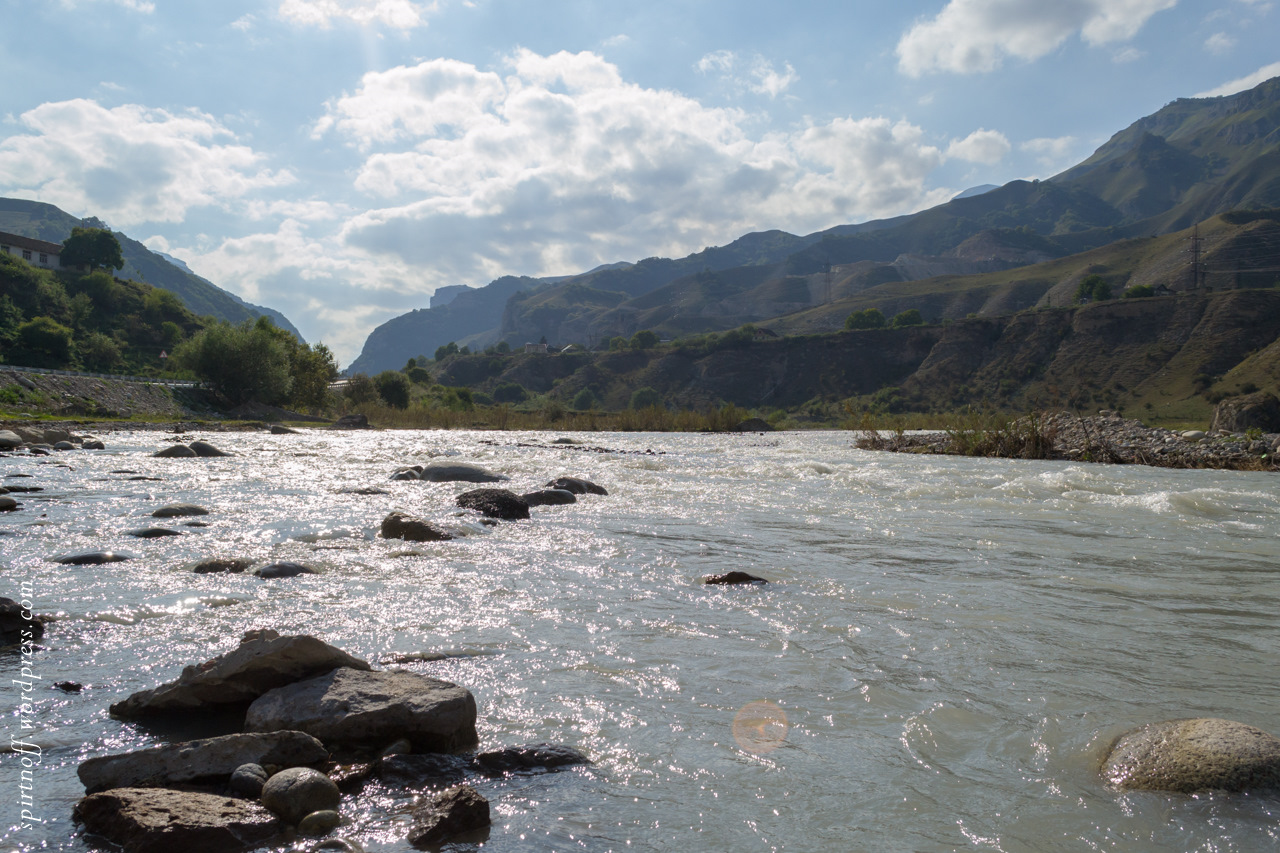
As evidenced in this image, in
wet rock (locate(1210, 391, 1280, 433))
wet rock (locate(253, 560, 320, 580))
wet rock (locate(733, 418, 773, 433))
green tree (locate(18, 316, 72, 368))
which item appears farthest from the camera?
green tree (locate(18, 316, 72, 368))

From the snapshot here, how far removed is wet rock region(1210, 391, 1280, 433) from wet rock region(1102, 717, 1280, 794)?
33043 mm

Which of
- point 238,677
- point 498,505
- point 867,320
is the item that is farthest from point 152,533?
point 867,320

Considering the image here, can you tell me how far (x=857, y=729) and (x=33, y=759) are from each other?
4217 millimetres

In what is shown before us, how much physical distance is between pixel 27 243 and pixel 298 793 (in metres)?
133

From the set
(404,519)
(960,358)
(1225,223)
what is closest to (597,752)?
(404,519)

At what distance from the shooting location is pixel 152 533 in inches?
356

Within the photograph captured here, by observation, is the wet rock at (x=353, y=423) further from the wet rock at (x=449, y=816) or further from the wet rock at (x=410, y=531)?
the wet rock at (x=449, y=816)

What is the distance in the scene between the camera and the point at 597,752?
3.65 metres

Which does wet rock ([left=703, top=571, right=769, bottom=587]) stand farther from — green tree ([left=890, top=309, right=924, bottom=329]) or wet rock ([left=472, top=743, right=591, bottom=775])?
green tree ([left=890, top=309, right=924, bottom=329])

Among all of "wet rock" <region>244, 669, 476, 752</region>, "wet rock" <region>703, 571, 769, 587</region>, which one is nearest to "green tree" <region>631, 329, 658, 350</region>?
"wet rock" <region>703, 571, 769, 587</region>

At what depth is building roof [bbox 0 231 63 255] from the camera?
96875 millimetres

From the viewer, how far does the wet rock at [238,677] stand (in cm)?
386

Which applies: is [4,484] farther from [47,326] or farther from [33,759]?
[47,326]

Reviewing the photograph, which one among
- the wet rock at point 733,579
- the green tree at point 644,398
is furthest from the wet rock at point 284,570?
the green tree at point 644,398
